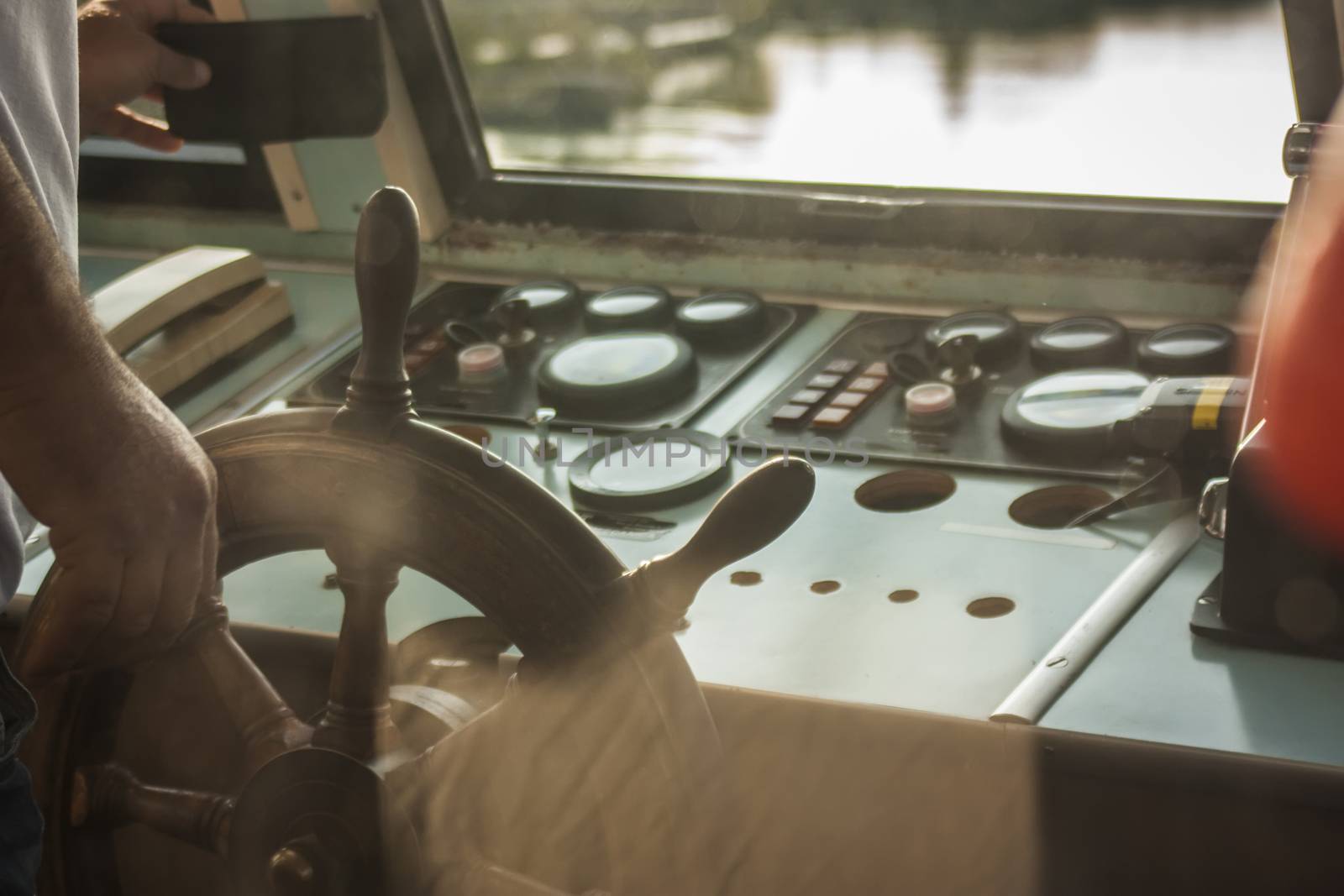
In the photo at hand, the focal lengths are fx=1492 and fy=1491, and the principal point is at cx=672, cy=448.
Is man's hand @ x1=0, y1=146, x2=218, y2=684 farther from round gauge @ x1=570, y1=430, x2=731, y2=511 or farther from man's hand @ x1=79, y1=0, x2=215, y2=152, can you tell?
man's hand @ x1=79, y1=0, x2=215, y2=152

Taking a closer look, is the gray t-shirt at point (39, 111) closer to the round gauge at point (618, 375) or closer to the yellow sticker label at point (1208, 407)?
the round gauge at point (618, 375)

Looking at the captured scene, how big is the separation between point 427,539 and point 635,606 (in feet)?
0.41

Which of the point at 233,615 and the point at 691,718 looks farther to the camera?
the point at 233,615

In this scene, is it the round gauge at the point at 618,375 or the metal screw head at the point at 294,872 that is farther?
the round gauge at the point at 618,375

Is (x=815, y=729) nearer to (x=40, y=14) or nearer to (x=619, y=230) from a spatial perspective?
(x=40, y=14)

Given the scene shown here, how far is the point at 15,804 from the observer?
86 centimetres

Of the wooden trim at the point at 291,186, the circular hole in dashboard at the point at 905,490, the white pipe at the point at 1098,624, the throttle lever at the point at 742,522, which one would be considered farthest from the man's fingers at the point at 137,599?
→ the wooden trim at the point at 291,186

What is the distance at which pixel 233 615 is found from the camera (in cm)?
120

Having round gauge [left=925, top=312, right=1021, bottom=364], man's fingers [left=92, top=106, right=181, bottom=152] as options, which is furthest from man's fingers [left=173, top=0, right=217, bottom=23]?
round gauge [left=925, top=312, right=1021, bottom=364]

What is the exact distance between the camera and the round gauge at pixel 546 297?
1.74 m

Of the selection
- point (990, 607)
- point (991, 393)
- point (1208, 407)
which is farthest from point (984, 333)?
point (990, 607)

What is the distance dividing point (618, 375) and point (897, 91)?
2.08 ft

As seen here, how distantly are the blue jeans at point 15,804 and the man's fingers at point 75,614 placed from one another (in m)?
0.03

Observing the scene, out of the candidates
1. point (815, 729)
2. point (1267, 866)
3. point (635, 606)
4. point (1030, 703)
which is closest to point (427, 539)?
point (635, 606)
